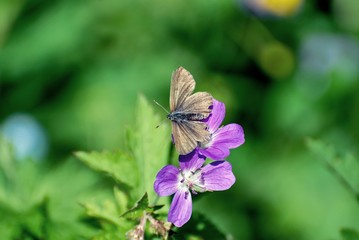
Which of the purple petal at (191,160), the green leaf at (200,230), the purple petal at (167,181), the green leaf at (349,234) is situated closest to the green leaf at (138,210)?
the purple petal at (167,181)

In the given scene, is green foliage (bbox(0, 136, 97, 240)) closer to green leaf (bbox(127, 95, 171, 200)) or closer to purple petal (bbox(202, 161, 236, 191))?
green leaf (bbox(127, 95, 171, 200))

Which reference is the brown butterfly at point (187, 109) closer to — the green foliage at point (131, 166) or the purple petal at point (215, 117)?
the purple petal at point (215, 117)

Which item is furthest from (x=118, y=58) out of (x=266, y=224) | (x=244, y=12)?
(x=266, y=224)

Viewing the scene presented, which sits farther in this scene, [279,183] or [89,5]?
[89,5]

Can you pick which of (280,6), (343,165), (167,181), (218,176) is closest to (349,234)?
(343,165)

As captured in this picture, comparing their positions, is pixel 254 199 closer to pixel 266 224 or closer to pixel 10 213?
pixel 266 224

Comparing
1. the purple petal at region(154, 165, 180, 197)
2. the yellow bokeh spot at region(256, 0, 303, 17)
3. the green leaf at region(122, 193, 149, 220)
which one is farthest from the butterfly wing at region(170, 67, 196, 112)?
the yellow bokeh spot at region(256, 0, 303, 17)

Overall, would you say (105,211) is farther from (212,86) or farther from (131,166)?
(212,86)
